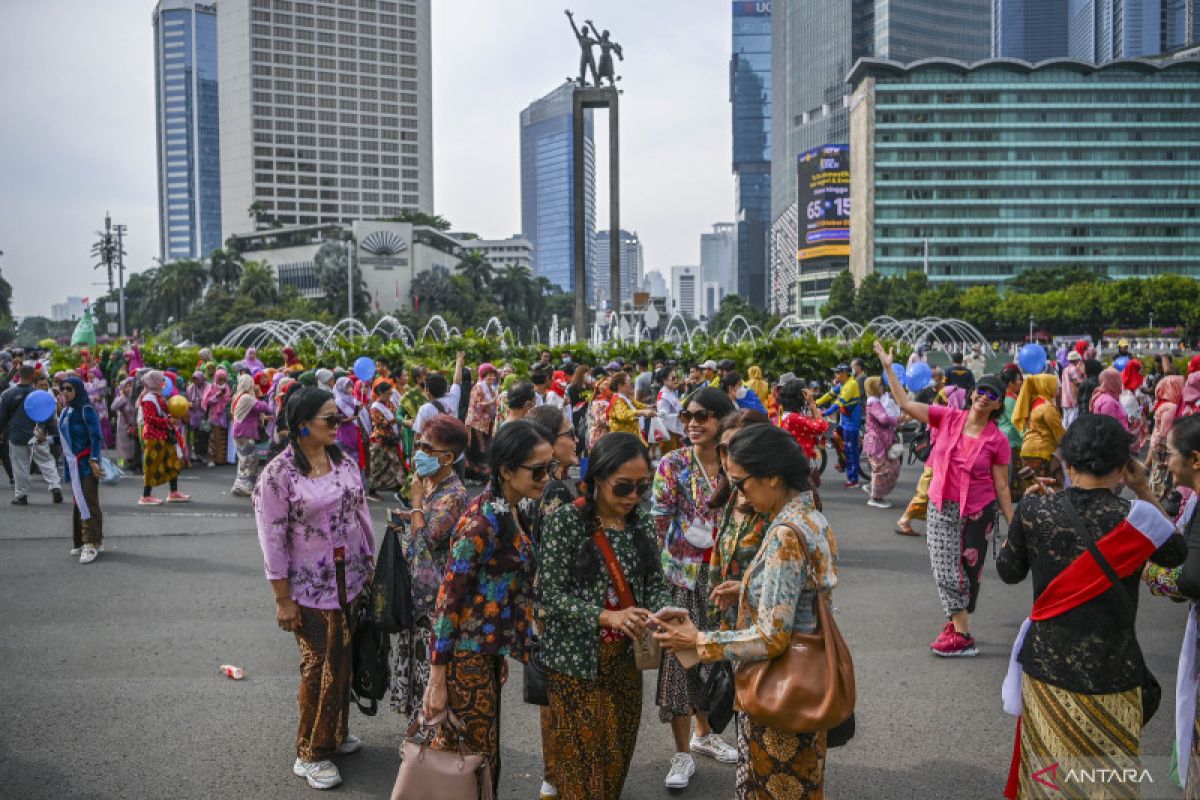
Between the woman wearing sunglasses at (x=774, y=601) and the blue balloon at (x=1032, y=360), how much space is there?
8.03 metres

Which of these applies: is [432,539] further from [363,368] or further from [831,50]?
[831,50]

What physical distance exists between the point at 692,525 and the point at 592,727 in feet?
4.81

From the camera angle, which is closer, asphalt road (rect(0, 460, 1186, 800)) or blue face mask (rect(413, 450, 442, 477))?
blue face mask (rect(413, 450, 442, 477))

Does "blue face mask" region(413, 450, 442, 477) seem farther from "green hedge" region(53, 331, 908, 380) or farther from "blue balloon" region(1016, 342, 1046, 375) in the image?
"green hedge" region(53, 331, 908, 380)

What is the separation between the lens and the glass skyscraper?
335 ft

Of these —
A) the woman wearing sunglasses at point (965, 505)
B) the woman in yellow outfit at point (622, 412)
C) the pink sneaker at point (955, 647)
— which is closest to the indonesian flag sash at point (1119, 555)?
the woman wearing sunglasses at point (965, 505)

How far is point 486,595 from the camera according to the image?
350cm

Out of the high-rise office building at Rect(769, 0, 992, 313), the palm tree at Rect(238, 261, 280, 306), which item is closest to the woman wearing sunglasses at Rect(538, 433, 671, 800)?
the palm tree at Rect(238, 261, 280, 306)

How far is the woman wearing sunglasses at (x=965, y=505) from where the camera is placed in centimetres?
615

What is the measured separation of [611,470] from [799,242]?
133 m

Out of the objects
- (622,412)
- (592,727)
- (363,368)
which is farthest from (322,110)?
(592,727)

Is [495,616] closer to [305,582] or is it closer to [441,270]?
[305,582]

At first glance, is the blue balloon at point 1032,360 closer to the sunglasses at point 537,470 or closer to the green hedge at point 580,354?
the sunglasses at point 537,470

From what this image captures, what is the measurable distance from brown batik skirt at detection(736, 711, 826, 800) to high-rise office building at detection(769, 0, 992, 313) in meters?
125
